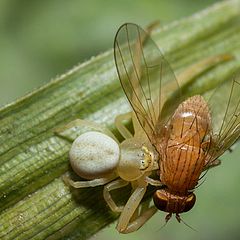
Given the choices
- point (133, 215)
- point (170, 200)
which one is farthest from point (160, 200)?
point (133, 215)

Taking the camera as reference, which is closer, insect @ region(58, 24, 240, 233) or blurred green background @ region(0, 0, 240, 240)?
insect @ region(58, 24, 240, 233)

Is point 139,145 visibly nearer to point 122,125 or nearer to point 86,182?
point 122,125

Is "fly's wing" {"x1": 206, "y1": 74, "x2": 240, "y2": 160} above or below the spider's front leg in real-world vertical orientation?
above

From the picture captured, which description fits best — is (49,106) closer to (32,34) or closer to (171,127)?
(171,127)

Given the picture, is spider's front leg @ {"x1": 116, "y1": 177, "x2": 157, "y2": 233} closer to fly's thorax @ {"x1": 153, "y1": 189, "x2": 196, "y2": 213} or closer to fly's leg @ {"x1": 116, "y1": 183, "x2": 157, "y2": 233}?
fly's leg @ {"x1": 116, "y1": 183, "x2": 157, "y2": 233}

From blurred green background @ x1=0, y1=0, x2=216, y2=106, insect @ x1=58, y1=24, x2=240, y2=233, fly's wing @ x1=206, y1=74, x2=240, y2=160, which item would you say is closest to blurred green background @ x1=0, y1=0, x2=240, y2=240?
blurred green background @ x1=0, y1=0, x2=216, y2=106

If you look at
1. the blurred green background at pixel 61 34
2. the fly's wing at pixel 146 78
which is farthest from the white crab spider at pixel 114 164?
the blurred green background at pixel 61 34

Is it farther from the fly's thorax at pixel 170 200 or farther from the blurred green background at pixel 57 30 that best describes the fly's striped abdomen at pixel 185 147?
the blurred green background at pixel 57 30
